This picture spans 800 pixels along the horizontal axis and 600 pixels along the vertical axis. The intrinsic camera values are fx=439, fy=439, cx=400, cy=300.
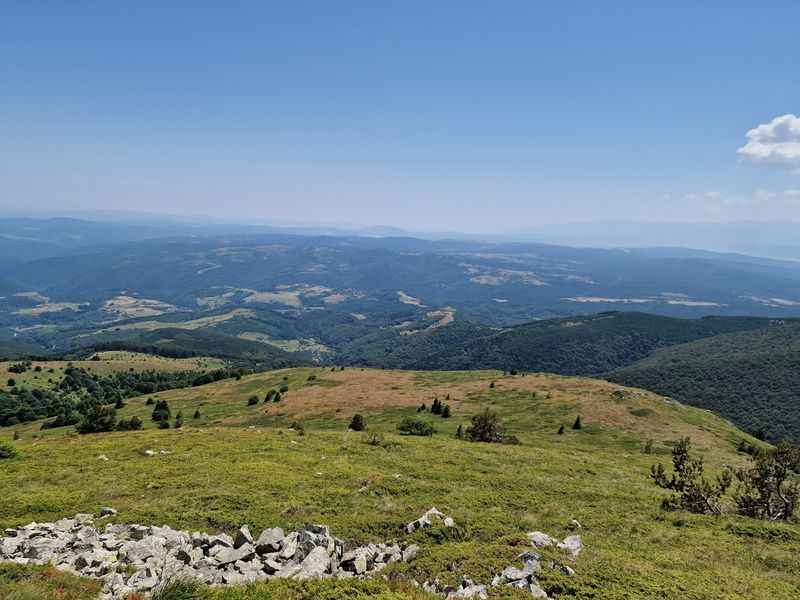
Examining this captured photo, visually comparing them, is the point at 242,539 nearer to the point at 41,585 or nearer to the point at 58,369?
the point at 41,585

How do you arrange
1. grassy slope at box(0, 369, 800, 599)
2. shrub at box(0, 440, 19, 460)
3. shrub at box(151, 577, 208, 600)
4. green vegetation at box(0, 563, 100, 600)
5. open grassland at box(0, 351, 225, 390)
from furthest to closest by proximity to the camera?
open grassland at box(0, 351, 225, 390) → shrub at box(0, 440, 19, 460) → grassy slope at box(0, 369, 800, 599) → shrub at box(151, 577, 208, 600) → green vegetation at box(0, 563, 100, 600)

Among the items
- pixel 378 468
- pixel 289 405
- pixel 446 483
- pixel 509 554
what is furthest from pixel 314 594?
pixel 289 405

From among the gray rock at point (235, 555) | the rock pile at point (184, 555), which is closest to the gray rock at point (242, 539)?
the rock pile at point (184, 555)

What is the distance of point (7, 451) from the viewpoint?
35.5 metres

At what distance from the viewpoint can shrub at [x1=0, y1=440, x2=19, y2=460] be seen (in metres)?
35.2

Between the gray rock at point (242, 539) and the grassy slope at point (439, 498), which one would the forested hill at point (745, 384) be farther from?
the gray rock at point (242, 539)

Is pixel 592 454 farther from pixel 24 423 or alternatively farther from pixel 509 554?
pixel 24 423

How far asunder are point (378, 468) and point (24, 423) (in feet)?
339

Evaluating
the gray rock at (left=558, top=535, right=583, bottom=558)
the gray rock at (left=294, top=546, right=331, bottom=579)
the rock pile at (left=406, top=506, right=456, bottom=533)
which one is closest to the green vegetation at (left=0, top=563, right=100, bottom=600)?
the gray rock at (left=294, top=546, right=331, bottom=579)

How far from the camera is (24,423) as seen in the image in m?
95.8

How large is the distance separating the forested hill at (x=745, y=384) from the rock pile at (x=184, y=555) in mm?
127001

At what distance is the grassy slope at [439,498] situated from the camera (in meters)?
16.6

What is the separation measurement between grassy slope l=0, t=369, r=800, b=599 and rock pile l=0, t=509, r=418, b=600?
2083 mm

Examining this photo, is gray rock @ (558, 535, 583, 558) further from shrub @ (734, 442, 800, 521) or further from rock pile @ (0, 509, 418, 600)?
shrub @ (734, 442, 800, 521)
